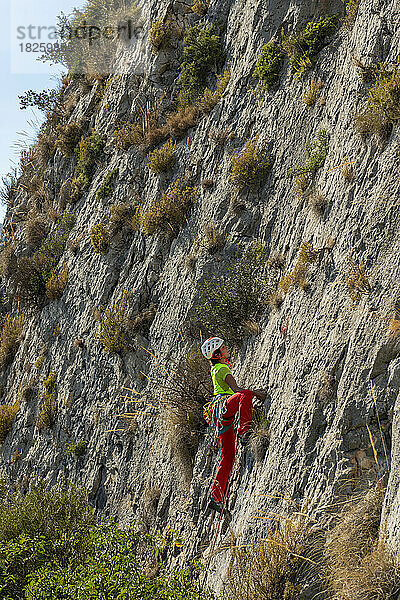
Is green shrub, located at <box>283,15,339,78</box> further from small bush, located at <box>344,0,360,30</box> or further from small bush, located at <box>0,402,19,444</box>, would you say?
small bush, located at <box>0,402,19,444</box>

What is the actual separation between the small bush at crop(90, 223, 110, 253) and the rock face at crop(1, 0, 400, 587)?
0.21 m

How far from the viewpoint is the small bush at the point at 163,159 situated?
1133 centimetres

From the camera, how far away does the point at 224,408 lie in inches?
271

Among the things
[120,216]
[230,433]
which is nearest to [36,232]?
[120,216]

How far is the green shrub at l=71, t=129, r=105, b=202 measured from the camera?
14195mm

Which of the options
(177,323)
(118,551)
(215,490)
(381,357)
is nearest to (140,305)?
(177,323)

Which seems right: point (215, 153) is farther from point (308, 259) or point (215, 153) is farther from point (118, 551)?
point (118, 551)

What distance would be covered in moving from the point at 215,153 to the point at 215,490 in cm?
628

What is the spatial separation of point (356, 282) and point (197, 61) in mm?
7909

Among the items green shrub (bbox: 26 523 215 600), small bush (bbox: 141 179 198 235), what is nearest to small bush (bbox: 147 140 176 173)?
small bush (bbox: 141 179 198 235)

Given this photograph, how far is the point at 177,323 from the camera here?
31.6 feet

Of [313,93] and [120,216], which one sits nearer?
[313,93]

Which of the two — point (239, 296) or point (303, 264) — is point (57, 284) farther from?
point (303, 264)

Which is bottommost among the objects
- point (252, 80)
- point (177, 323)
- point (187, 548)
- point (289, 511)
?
point (187, 548)
